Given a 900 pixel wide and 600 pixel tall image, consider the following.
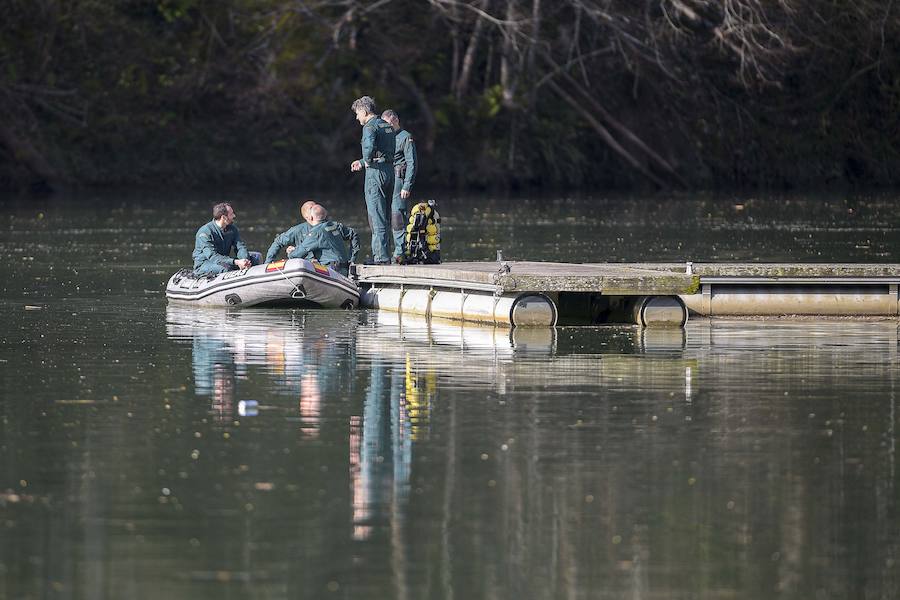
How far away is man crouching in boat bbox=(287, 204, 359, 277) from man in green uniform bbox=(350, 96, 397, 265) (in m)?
0.39

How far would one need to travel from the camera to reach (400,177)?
21.4 meters

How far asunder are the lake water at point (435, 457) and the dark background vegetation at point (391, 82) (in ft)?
92.8

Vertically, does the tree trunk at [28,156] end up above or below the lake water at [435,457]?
above

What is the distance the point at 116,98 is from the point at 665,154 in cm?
1396

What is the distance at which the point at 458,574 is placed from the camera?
9.10 m

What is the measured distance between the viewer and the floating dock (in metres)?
18.8

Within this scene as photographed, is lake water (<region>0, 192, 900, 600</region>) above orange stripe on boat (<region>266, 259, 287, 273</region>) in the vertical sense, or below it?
below

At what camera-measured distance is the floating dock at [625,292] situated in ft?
61.8

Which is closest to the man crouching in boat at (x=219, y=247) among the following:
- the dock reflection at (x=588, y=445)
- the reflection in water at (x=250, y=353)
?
the reflection in water at (x=250, y=353)

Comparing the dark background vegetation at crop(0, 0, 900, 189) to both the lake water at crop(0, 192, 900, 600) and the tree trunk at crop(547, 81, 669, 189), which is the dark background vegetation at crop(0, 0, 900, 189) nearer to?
the tree trunk at crop(547, 81, 669, 189)

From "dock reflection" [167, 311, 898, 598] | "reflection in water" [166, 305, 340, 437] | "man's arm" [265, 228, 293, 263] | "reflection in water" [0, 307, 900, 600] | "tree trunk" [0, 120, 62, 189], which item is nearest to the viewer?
"reflection in water" [0, 307, 900, 600]

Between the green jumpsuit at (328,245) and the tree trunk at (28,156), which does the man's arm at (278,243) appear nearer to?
the green jumpsuit at (328,245)

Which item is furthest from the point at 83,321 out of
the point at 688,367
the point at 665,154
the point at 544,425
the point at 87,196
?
the point at 665,154

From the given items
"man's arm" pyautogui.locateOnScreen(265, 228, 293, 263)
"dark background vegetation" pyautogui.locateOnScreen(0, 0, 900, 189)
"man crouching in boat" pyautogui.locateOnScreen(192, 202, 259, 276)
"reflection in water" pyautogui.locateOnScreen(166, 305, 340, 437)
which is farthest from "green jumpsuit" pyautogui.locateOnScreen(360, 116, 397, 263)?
"dark background vegetation" pyautogui.locateOnScreen(0, 0, 900, 189)
